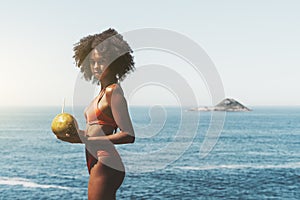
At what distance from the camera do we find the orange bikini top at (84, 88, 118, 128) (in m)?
3.34

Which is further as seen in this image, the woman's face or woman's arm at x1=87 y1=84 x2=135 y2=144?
the woman's face

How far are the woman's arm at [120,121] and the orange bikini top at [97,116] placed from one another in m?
0.09

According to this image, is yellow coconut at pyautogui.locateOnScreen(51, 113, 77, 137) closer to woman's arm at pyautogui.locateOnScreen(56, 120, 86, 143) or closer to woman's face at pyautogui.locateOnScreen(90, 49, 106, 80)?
woman's arm at pyautogui.locateOnScreen(56, 120, 86, 143)

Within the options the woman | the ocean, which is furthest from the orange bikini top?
the ocean

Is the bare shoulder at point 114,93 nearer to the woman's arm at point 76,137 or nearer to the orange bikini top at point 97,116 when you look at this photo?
the orange bikini top at point 97,116

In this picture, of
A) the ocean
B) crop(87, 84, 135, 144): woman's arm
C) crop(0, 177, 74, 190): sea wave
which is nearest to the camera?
crop(87, 84, 135, 144): woman's arm

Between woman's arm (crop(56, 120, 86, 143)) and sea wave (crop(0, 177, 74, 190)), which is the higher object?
woman's arm (crop(56, 120, 86, 143))

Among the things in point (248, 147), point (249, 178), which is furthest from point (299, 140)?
point (249, 178)

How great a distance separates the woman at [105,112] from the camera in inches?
128

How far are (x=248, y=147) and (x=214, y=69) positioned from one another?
88082mm

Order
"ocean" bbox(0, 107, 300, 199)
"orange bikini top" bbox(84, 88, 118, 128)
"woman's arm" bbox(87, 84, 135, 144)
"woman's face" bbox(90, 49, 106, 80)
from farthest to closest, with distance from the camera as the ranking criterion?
1. "ocean" bbox(0, 107, 300, 199)
2. "woman's face" bbox(90, 49, 106, 80)
3. "orange bikini top" bbox(84, 88, 118, 128)
4. "woman's arm" bbox(87, 84, 135, 144)

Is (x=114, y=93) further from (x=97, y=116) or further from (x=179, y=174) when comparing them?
(x=179, y=174)

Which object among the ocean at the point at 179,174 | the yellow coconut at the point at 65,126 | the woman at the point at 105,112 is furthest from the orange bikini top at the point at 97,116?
the ocean at the point at 179,174

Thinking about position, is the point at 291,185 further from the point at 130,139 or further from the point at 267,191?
the point at 130,139
